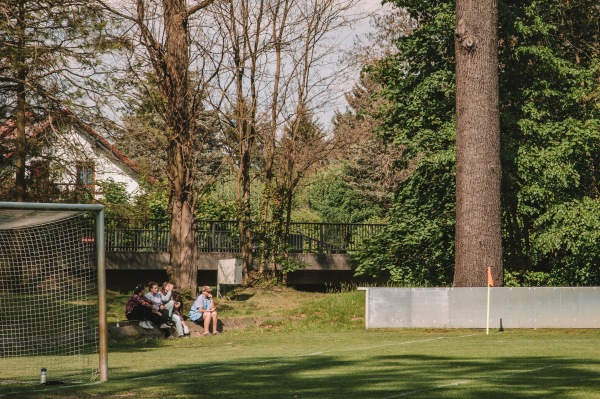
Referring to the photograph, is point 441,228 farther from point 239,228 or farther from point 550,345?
point 550,345

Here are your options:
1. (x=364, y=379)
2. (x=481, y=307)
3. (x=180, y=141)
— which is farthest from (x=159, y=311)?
(x=364, y=379)

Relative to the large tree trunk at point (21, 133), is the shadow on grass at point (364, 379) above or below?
below

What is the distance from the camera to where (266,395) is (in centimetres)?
1081

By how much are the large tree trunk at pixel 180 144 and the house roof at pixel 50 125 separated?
139cm

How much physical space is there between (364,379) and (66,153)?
15668 mm

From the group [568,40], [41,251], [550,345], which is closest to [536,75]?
[568,40]

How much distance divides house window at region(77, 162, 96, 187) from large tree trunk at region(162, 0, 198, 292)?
7.67ft

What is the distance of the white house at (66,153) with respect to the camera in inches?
997

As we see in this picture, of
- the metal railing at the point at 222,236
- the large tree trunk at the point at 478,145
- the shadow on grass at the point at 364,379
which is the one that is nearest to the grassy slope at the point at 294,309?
the large tree trunk at the point at 478,145

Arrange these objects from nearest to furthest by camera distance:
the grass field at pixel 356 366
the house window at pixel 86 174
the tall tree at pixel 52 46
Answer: the grass field at pixel 356 366, the tall tree at pixel 52 46, the house window at pixel 86 174

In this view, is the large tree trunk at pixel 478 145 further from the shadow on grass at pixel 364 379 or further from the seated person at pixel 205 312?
the shadow on grass at pixel 364 379

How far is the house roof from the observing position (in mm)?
24812

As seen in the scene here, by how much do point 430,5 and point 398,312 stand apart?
36.6 ft

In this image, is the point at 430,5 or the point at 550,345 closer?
the point at 550,345
